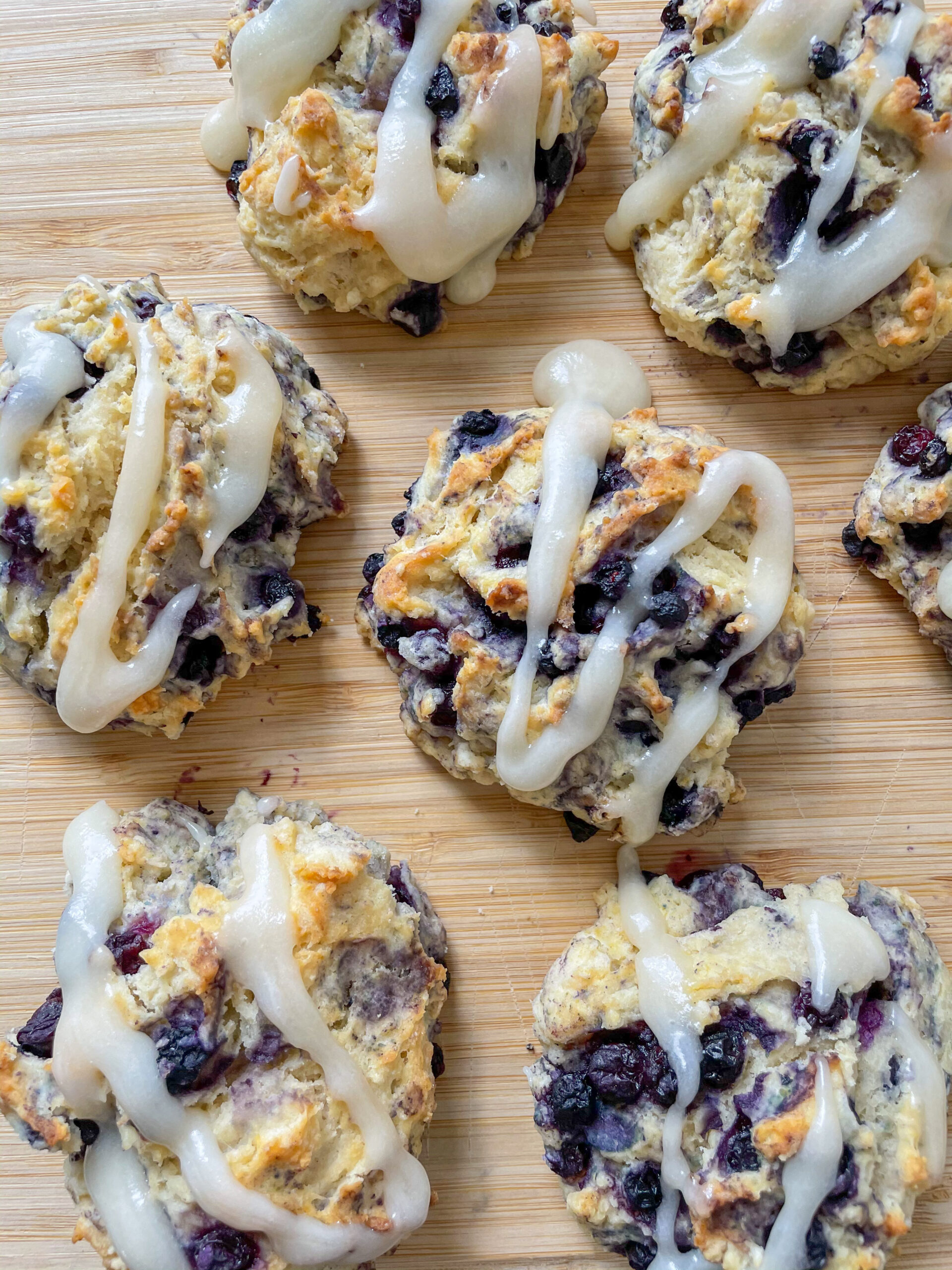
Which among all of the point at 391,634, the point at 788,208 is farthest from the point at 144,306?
the point at 788,208

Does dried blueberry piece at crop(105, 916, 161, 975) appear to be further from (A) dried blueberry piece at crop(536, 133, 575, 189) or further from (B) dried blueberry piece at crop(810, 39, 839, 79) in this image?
(B) dried blueberry piece at crop(810, 39, 839, 79)

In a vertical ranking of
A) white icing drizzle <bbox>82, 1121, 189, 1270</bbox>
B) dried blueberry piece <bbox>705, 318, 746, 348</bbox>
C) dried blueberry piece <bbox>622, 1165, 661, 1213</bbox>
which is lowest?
white icing drizzle <bbox>82, 1121, 189, 1270</bbox>

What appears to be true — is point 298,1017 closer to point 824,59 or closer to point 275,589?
point 275,589

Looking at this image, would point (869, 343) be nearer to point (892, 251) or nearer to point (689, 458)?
point (892, 251)

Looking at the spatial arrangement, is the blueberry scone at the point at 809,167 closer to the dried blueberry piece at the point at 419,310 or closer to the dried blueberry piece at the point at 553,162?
the dried blueberry piece at the point at 553,162

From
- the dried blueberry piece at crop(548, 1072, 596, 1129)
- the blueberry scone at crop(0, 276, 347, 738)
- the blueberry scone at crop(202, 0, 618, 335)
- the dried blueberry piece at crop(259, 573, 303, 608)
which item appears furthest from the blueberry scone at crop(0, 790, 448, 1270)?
the blueberry scone at crop(202, 0, 618, 335)
